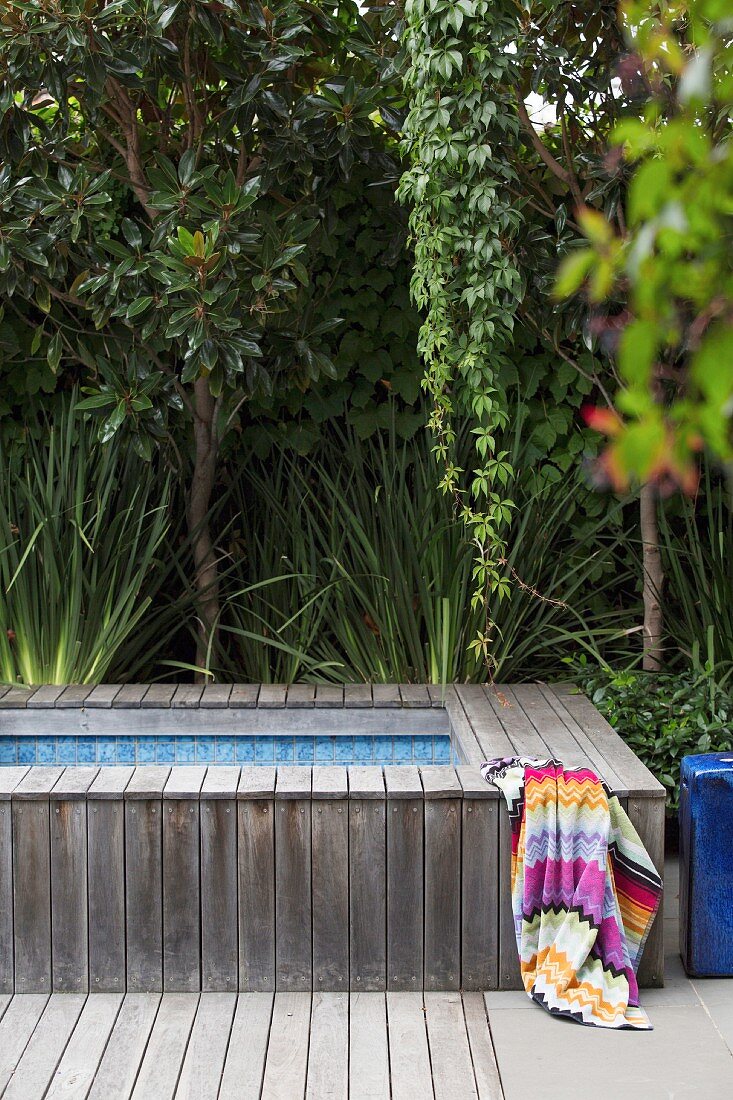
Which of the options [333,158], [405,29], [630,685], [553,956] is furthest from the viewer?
[333,158]

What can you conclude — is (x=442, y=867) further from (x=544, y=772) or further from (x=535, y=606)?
(x=535, y=606)

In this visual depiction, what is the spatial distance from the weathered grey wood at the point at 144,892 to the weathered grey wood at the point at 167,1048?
3.4 inches

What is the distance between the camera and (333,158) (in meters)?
4.23

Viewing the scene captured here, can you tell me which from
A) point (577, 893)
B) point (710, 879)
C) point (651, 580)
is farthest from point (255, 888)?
point (651, 580)

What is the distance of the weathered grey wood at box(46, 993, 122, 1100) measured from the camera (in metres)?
2.30

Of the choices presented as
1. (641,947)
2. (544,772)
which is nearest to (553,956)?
(641,947)

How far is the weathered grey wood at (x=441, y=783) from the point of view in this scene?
277 centimetres

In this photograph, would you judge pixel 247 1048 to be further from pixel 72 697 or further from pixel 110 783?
pixel 72 697

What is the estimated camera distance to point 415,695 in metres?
3.92

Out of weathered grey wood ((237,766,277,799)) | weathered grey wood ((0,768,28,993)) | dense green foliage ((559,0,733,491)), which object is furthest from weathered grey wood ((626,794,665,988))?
dense green foliage ((559,0,733,491))

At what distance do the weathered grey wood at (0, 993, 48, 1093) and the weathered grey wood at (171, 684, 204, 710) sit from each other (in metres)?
1.20

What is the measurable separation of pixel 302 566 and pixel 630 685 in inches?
53.0

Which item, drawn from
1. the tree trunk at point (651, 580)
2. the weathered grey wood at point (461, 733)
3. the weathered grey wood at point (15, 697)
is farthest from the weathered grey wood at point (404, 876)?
the tree trunk at point (651, 580)

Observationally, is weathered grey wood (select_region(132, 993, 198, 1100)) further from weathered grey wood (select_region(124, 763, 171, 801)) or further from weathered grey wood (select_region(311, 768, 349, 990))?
weathered grey wood (select_region(124, 763, 171, 801))
